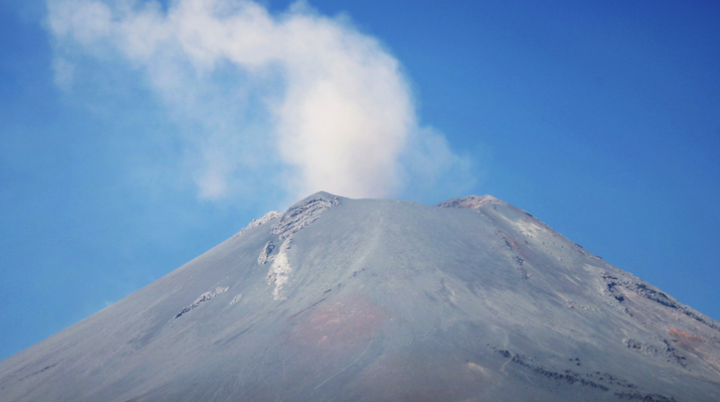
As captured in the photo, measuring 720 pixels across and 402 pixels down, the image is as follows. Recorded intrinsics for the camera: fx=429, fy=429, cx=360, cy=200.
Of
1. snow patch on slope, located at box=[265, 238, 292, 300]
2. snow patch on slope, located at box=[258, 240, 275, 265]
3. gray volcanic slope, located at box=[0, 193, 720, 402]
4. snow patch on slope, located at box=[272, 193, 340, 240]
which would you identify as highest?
snow patch on slope, located at box=[272, 193, 340, 240]

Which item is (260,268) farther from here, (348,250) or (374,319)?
(374,319)

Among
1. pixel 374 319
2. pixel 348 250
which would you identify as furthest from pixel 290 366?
pixel 348 250

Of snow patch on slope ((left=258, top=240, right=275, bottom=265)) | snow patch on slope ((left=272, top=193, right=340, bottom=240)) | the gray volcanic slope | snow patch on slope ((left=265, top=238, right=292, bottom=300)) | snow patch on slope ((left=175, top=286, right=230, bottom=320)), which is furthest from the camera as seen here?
snow patch on slope ((left=272, top=193, right=340, bottom=240))

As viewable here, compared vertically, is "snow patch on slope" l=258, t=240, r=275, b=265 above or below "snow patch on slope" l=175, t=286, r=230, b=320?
above

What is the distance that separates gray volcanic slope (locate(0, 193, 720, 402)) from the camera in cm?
3572

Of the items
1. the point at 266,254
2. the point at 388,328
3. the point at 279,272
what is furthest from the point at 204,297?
the point at 388,328

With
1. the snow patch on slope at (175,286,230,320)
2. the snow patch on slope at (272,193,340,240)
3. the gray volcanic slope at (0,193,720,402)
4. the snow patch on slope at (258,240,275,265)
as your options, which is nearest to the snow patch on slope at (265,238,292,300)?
the gray volcanic slope at (0,193,720,402)

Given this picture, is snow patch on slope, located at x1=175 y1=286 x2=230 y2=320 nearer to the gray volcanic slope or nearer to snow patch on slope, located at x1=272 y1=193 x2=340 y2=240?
the gray volcanic slope

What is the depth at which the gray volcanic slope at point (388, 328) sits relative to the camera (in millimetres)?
35719

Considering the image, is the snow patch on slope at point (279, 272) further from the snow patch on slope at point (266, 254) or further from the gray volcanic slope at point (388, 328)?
the snow patch on slope at point (266, 254)

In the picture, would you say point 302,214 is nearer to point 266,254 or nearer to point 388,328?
point 266,254

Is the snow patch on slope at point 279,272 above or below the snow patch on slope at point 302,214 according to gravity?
below

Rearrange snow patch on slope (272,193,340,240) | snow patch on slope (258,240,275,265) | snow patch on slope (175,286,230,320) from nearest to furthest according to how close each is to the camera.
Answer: snow patch on slope (175,286,230,320)
snow patch on slope (258,240,275,265)
snow patch on slope (272,193,340,240)

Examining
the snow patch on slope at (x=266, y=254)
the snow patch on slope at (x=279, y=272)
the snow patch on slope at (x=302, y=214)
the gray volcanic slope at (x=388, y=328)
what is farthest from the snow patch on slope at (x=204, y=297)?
the snow patch on slope at (x=302, y=214)
